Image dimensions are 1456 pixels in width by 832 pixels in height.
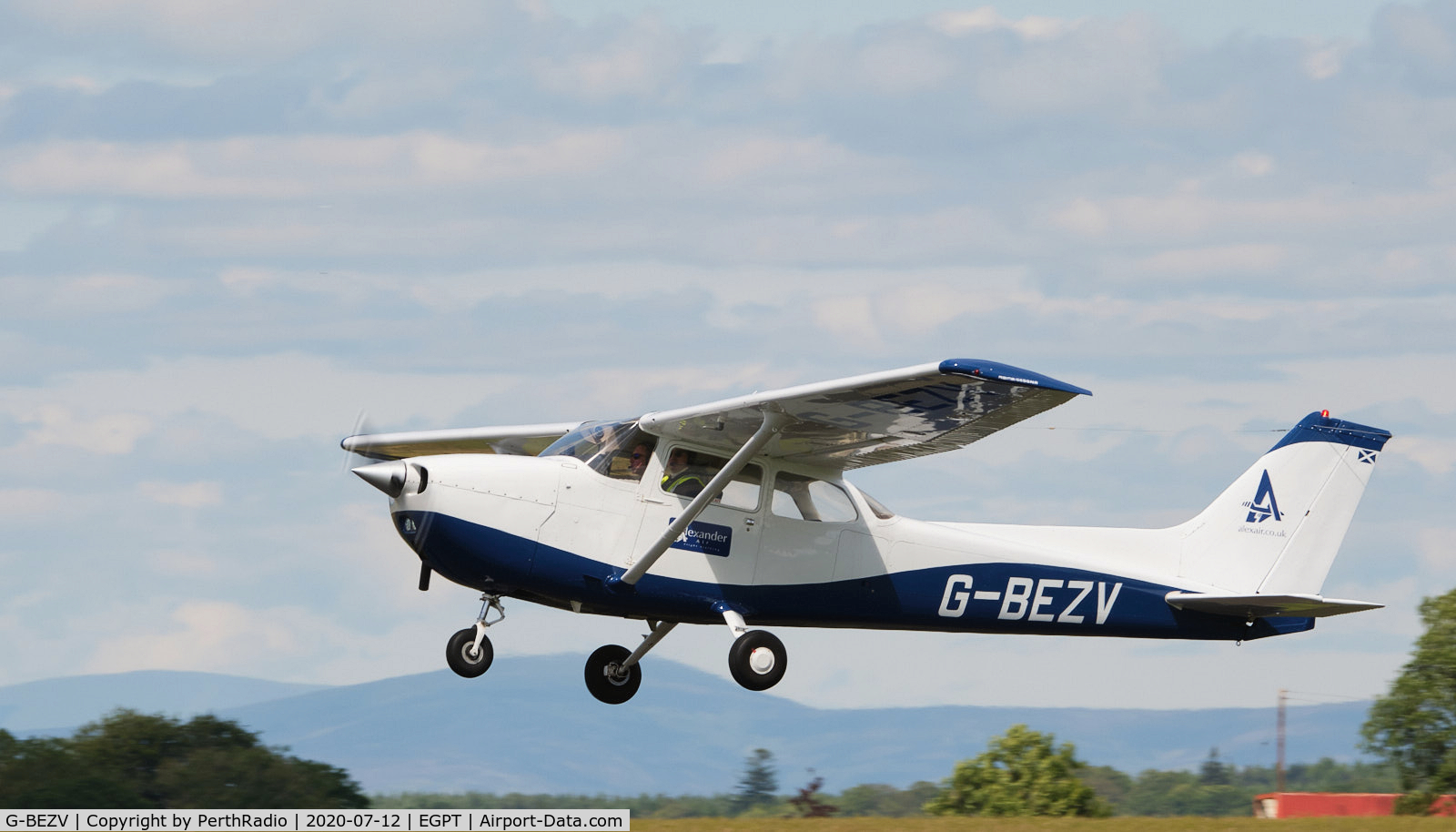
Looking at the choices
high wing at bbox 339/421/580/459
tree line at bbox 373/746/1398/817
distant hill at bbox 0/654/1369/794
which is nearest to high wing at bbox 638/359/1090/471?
high wing at bbox 339/421/580/459

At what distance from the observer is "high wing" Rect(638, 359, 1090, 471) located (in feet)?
40.0

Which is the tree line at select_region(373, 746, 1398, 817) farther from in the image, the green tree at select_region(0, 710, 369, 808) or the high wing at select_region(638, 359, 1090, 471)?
the high wing at select_region(638, 359, 1090, 471)

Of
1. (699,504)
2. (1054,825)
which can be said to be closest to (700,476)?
(699,504)

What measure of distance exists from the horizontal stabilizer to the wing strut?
5.00m

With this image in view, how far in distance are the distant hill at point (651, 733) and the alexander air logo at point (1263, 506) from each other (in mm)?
85350

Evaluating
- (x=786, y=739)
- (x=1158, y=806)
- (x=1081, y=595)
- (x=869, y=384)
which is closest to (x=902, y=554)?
(x=1081, y=595)

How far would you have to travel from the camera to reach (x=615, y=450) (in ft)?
47.1

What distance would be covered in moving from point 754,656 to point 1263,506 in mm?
6105

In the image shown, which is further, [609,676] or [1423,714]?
[1423,714]

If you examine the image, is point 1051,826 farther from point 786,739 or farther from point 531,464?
point 786,739

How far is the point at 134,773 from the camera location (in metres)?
27.8

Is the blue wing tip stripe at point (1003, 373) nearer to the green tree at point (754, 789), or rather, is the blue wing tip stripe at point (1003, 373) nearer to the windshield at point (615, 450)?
the windshield at point (615, 450)

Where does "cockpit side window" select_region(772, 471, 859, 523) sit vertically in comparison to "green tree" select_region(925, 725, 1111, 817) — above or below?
above

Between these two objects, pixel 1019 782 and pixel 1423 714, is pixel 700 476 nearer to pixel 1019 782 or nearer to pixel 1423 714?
pixel 1019 782
